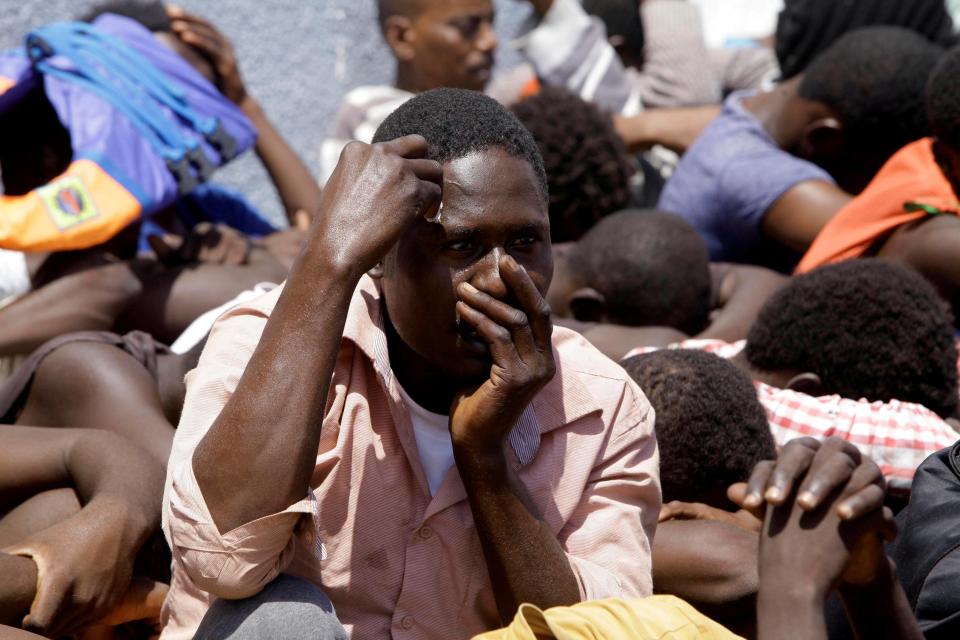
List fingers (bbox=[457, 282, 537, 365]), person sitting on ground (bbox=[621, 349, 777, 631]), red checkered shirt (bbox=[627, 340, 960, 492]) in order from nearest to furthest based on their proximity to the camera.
Answer: fingers (bbox=[457, 282, 537, 365]) → person sitting on ground (bbox=[621, 349, 777, 631]) → red checkered shirt (bbox=[627, 340, 960, 492])

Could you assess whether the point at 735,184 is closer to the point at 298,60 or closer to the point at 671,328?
the point at 671,328

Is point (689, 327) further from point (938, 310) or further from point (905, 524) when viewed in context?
point (905, 524)

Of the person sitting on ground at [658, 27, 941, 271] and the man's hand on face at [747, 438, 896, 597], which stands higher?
the man's hand on face at [747, 438, 896, 597]

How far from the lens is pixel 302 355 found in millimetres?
2090

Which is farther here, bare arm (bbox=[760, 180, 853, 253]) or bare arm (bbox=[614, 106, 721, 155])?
bare arm (bbox=[614, 106, 721, 155])

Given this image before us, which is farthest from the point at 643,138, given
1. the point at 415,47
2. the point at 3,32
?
the point at 3,32

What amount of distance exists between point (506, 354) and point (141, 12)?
3.19 metres

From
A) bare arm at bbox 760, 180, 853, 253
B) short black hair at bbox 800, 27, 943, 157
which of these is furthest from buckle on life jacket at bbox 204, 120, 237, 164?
short black hair at bbox 800, 27, 943, 157

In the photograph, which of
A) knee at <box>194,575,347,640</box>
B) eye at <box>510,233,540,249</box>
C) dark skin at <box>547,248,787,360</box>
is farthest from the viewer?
dark skin at <box>547,248,787,360</box>

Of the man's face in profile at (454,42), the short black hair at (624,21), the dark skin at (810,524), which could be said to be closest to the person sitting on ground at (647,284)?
the man's face in profile at (454,42)

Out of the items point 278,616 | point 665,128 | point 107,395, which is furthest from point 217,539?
point 665,128

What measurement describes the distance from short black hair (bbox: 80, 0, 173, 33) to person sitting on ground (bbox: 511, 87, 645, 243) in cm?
139

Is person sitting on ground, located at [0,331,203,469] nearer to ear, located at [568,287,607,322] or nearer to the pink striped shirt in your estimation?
the pink striped shirt

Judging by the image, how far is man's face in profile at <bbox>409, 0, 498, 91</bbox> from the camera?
5.54 meters
